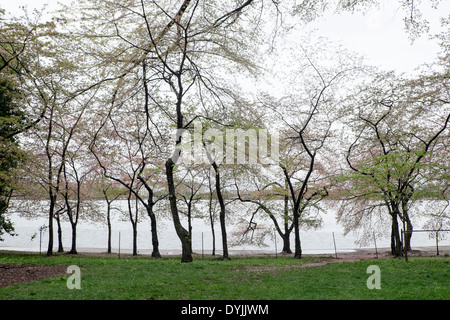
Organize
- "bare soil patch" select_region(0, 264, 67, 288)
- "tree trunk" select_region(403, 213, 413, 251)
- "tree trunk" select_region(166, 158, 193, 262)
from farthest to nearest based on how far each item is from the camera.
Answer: "tree trunk" select_region(166, 158, 193, 262) → "tree trunk" select_region(403, 213, 413, 251) → "bare soil patch" select_region(0, 264, 67, 288)

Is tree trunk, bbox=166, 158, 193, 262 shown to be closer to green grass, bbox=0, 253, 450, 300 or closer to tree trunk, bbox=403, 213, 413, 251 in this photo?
green grass, bbox=0, 253, 450, 300

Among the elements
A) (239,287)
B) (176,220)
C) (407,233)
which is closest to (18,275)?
(176,220)

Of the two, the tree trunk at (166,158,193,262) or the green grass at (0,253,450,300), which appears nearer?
the green grass at (0,253,450,300)

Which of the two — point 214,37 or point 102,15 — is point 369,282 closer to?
point 214,37

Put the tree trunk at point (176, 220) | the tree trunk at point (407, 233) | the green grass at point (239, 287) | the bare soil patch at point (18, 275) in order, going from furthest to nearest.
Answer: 1. the tree trunk at point (176, 220)
2. the tree trunk at point (407, 233)
3. the bare soil patch at point (18, 275)
4. the green grass at point (239, 287)

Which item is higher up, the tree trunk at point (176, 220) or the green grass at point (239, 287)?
the tree trunk at point (176, 220)

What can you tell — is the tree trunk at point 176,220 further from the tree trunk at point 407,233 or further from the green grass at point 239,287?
the tree trunk at point 407,233

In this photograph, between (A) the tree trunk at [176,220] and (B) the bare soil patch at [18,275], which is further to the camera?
(A) the tree trunk at [176,220]

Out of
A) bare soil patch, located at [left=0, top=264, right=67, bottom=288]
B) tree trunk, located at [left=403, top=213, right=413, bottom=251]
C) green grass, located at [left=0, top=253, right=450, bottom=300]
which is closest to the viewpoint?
green grass, located at [left=0, top=253, right=450, bottom=300]

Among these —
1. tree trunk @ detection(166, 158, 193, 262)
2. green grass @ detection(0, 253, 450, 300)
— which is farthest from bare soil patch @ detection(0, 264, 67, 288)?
tree trunk @ detection(166, 158, 193, 262)

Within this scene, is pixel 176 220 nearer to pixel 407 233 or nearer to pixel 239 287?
pixel 239 287

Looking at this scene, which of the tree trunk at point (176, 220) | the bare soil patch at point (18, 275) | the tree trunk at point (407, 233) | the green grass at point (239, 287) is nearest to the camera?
the green grass at point (239, 287)

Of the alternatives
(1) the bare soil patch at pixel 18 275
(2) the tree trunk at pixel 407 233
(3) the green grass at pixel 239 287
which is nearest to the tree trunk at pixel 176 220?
(3) the green grass at pixel 239 287

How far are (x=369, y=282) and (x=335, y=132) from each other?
13.8m
